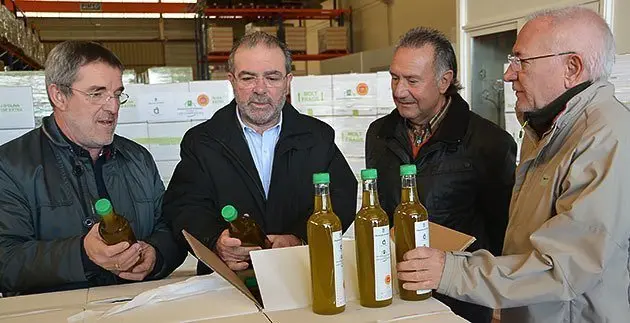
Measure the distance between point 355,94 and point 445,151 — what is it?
7.24 feet

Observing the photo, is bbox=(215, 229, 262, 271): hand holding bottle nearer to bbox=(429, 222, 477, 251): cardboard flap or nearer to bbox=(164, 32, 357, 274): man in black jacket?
bbox=(164, 32, 357, 274): man in black jacket

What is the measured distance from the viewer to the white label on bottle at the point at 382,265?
121cm

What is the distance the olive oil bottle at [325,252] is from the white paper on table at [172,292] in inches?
13.0

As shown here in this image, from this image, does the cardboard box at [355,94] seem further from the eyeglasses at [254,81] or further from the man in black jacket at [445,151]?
the eyeglasses at [254,81]

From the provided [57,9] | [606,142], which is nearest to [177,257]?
[606,142]

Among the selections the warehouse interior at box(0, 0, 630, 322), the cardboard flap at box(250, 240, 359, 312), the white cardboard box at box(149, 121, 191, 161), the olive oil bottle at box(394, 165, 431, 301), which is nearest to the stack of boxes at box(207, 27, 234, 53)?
the warehouse interior at box(0, 0, 630, 322)

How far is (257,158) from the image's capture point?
201 centimetres

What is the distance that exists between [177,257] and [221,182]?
28 centimetres

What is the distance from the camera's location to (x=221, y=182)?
1.94 m

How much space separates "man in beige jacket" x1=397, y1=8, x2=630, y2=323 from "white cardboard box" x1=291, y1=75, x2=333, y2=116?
107 inches

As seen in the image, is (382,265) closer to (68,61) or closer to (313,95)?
(68,61)

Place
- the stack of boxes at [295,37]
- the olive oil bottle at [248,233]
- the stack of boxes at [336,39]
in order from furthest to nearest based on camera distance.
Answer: the stack of boxes at [336,39], the stack of boxes at [295,37], the olive oil bottle at [248,233]

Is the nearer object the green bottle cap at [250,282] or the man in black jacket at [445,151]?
the green bottle cap at [250,282]

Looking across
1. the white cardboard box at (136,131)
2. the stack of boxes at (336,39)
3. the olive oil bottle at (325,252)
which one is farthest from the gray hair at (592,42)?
the stack of boxes at (336,39)
